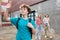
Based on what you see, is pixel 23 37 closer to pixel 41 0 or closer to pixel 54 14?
pixel 54 14

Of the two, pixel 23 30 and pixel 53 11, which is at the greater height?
pixel 53 11

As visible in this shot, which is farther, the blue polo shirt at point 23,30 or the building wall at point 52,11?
the building wall at point 52,11

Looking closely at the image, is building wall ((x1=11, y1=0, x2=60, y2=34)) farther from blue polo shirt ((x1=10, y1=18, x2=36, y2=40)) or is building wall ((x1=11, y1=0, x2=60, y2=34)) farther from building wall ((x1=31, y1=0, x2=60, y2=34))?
blue polo shirt ((x1=10, y1=18, x2=36, y2=40))

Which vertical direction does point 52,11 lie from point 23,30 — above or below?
above

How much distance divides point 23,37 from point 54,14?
9.99 metres

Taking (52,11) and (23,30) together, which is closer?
(23,30)

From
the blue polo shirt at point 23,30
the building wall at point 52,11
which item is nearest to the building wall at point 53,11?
the building wall at point 52,11

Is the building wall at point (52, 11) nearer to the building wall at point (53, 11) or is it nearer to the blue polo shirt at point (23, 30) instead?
the building wall at point (53, 11)

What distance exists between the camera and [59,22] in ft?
44.1

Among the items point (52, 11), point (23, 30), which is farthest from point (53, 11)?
point (23, 30)

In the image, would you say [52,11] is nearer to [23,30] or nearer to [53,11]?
[53,11]

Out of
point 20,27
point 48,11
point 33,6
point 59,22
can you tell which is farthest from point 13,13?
point 20,27

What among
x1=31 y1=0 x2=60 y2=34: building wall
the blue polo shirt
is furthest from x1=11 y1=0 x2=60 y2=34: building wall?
the blue polo shirt

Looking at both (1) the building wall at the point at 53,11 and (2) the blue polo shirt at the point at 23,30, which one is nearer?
(2) the blue polo shirt at the point at 23,30
